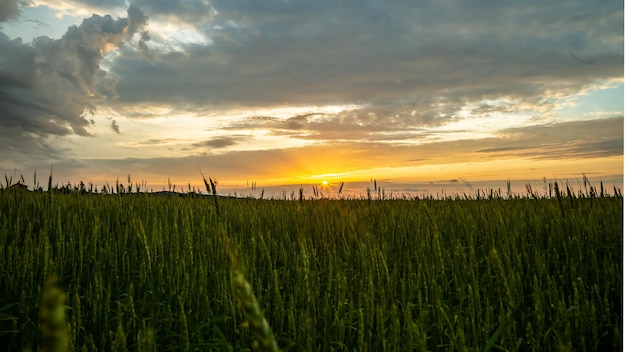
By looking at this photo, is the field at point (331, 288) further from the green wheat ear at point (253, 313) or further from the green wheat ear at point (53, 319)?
the green wheat ear at point (53, 319)

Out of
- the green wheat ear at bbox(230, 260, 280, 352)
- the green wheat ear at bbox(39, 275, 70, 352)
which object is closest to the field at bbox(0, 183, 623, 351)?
the green wheat ear at bbox(230, 260, 280, 352)

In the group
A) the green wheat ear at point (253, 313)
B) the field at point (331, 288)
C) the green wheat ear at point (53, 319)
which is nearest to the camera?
the green wheat ear at point (53, 319)

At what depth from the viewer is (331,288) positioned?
3350 mm

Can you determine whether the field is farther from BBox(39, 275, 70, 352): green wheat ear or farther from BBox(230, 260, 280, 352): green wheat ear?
BBox(39, 275, 70, 352): green wheat ear

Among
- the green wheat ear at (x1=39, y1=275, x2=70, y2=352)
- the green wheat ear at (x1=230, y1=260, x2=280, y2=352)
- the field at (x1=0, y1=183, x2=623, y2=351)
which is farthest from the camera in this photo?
the field at (x1=0, y1=183, x2=623, y2=351)

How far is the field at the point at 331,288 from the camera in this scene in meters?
2.24

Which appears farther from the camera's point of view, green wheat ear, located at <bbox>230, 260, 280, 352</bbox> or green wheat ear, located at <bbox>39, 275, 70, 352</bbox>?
green wheat ear, located at <bbox>230, 260, 280, 352</bbox>

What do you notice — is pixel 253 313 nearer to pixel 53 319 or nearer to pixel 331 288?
pixel 53 319

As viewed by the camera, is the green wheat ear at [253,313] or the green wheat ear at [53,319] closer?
the green wheat ear at [53,319]

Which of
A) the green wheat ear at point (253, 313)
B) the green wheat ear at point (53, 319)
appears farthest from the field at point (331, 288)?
the green wheat ear at point (53, 319)

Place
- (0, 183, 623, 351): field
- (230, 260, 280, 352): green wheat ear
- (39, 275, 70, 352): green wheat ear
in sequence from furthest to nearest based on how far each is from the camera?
(0, 183, 623, 351): field
(230, 260, 280, 352): green wheat ear
(39, 275, 70, 352): green wheat ear

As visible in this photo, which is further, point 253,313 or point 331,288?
point 331,288

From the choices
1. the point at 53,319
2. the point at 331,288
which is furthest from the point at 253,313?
the point at 331,288

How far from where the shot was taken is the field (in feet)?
7.36
